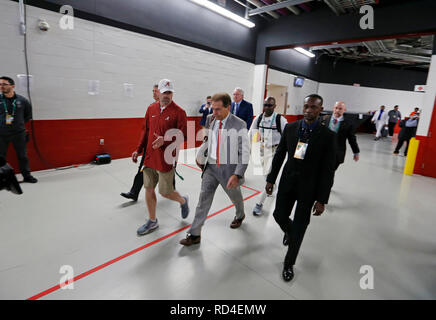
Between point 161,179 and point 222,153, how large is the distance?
0.75 meters

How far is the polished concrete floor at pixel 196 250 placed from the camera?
77.0 inches

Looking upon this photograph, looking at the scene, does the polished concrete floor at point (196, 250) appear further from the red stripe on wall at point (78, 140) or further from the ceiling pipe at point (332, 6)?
the ceiling pipe at point (332, 6)

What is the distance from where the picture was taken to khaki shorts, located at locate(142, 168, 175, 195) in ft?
8.27

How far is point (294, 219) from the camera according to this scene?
205cm

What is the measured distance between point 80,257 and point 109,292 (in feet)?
2.03

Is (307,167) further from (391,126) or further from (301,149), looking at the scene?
(391,126)

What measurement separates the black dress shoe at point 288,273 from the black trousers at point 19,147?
171 inches

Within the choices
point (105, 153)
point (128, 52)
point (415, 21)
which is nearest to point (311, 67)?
point (415, 21)

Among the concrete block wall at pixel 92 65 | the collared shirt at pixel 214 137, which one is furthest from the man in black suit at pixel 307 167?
the concrete block wall at pixel 92 65

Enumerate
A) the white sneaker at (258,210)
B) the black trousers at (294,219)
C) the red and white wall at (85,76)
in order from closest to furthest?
1. the black trousers at (294,219)
2. the white sneaker at (258,210)
3. the red and white wall at (85,76)

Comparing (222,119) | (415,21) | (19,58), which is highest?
(415,21)

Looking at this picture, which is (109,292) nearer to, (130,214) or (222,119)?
(130,214)

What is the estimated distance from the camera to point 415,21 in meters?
5.51

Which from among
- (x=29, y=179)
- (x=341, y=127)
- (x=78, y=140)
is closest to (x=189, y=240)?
(x=341, y=127)
